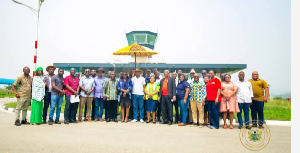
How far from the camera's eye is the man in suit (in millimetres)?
7309

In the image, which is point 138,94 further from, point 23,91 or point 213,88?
point 23,91

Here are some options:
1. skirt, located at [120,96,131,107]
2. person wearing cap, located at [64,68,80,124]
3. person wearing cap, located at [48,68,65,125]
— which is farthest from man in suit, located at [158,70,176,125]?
person wearing cap, located at [48,68,65,125]

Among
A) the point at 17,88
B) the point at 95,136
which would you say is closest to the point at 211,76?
the point at 95,136

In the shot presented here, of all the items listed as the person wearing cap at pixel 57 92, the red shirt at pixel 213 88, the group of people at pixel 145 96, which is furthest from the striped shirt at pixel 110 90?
the red shirt at pixel 213 88

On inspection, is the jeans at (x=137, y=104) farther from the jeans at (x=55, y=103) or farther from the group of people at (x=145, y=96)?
the jeans at (x=55, y=103)

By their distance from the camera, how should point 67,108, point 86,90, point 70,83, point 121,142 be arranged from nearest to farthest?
point 121,142
point 67,108
point 70,83
point 86,90

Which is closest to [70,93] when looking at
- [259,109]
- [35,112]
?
[35,112]

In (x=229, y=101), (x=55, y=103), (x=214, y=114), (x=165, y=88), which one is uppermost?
(x=165, y=88)

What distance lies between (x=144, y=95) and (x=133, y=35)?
1817 inches

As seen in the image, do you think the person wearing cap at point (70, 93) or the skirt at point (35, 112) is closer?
the skirt at point (35, 112)

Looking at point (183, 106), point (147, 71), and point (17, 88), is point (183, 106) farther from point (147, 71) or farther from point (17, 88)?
point (17, 88)

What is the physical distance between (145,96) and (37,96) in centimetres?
340

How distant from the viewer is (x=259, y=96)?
22.3ft

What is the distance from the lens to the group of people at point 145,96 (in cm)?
671
